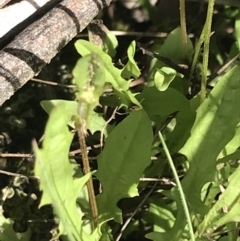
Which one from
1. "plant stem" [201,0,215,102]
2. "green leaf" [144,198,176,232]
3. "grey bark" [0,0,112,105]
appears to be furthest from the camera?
"green leaf" [144,198,176,232]

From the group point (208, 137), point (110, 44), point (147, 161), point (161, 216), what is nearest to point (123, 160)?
point (147, 161)

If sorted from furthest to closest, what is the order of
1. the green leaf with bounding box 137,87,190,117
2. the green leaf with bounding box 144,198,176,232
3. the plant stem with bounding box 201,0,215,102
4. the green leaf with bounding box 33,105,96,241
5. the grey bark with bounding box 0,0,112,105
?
the green leaf with bounding box 144,198,176,232 → the green leaf with bounding box 137,87,190,117 → the grey bark with bounding box 0,0,112,105 → the plant stem with bounding box 201,0,215,102 → the green leaf with bounding box 33,105,96,241

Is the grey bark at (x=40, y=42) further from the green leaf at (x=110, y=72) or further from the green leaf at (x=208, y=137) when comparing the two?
the green leaf at (x=208, y=137)

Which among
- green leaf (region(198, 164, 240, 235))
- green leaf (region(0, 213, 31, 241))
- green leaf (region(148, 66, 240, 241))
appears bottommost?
green leaf (region(0, 213, 31, 241))

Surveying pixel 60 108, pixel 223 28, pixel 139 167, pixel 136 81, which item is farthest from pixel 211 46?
pixel 60 108

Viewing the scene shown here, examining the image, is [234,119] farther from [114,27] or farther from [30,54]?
[114,27]

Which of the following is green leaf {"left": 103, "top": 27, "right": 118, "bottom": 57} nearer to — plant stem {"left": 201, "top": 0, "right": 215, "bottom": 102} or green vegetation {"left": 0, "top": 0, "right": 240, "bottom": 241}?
green vegetation {"left": 0, "top": 0, "right": 240, "bottom": 241}

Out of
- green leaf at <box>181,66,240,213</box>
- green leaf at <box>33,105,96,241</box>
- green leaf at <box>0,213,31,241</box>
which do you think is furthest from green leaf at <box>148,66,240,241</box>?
green leaf at <box>0,213,31,241</box>
